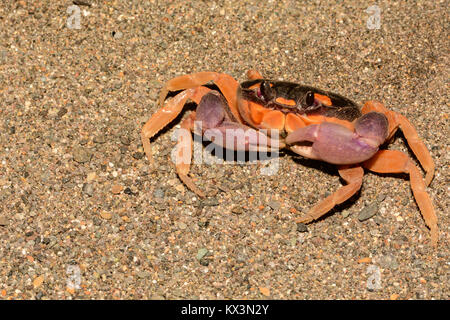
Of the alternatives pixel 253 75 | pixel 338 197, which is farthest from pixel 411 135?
pixel 253 75

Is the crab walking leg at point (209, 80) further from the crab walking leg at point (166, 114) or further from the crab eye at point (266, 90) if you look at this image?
the crab eye at point (266, 90)

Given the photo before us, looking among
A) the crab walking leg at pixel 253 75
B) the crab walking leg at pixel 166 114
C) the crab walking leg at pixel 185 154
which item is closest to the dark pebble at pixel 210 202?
the crab walking leg at pixel 185 154

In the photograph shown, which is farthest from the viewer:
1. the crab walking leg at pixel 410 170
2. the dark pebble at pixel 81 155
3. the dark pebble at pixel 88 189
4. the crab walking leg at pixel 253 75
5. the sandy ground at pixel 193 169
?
the crab walking leg at pixel 253 75

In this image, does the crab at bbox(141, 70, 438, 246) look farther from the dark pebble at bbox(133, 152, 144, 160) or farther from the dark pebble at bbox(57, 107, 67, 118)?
the dark pebble at bbox(57, 107, 67, 118)

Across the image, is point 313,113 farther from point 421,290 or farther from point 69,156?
point 69,156

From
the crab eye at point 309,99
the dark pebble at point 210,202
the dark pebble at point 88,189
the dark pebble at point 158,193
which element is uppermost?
the crab eye at point 309,99

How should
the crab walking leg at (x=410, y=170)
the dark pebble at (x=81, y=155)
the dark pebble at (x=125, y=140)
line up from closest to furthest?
the crab walking leg at (x=410, y=170) → the dark pebble at (x=81, y=155) → the dark pebble at (x=125, y=140)
